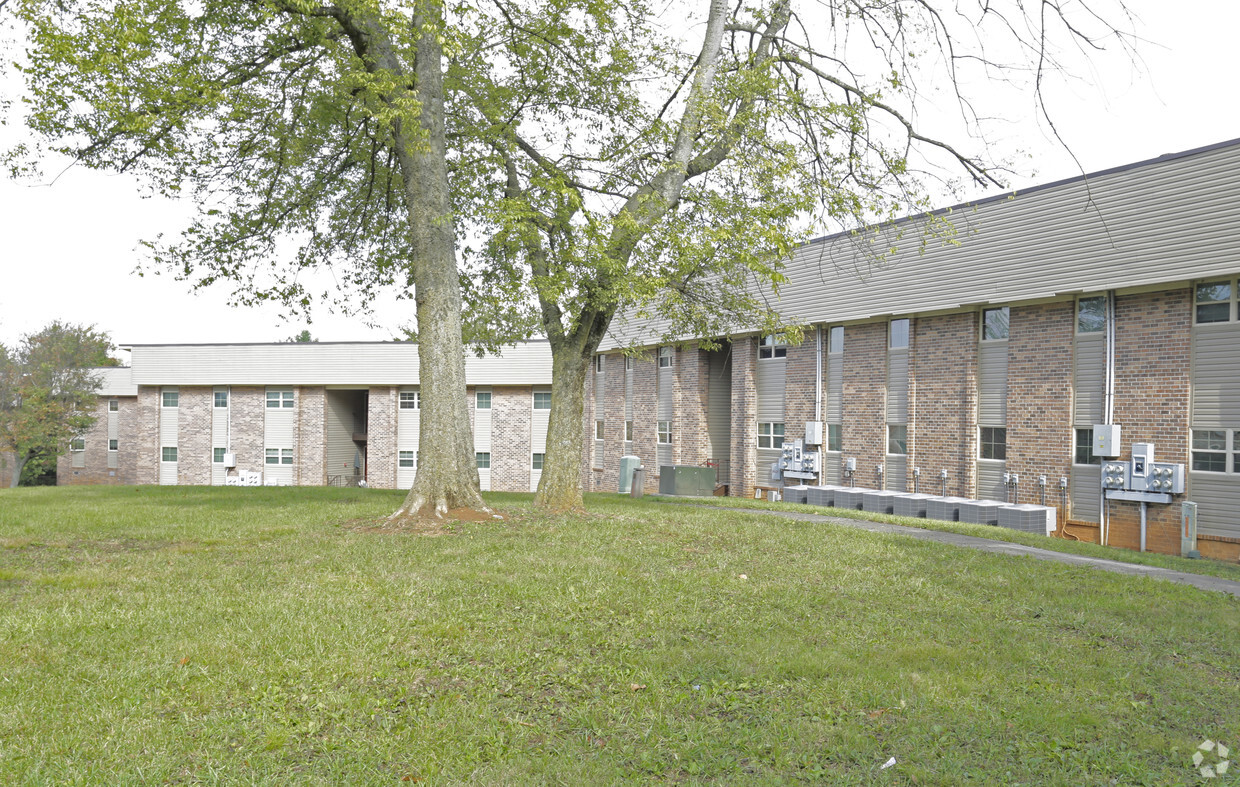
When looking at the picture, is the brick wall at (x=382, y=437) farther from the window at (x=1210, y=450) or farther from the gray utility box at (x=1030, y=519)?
the window at (x=1210, y=450)

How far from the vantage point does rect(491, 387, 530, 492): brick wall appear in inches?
1743

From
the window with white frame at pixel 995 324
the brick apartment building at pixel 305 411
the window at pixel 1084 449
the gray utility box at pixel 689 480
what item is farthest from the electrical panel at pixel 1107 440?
the brick apartment building at pixel 305 411

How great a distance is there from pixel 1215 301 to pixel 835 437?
11.5m

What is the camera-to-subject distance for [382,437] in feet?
144

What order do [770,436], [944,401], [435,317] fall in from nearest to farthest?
[435,317], [944,401], [770,436]

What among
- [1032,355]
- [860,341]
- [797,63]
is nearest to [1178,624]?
[797,63]

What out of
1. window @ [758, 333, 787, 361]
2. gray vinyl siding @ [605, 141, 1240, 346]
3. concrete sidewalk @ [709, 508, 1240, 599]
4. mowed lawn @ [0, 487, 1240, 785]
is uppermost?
gray vinyl siding @ [605, 141, 1240, 346]

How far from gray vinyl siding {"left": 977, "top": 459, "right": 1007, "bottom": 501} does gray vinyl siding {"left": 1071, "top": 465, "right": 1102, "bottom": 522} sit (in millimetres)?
1798

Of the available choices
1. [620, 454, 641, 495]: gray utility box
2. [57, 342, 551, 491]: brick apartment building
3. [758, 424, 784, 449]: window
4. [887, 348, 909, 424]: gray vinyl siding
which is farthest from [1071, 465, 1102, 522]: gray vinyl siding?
[57, 342, 551, 491]: brick apartment building

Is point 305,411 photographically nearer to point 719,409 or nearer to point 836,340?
point 719,409

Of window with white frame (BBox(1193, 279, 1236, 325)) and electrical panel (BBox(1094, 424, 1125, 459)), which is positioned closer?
window with white frame (BBox(1193, 279, 1236, 325))

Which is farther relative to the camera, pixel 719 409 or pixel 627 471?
pixel 719 409

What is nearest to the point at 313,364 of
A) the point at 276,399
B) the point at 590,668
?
the point at 276,399

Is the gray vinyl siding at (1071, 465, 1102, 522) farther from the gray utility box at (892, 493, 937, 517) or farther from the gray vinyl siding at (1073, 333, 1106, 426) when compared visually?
the gray utility box at (892, 493, 937, 517)
